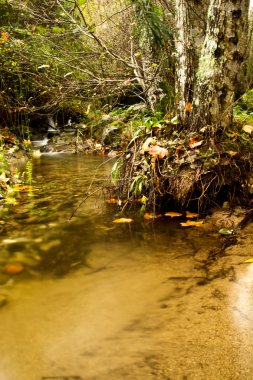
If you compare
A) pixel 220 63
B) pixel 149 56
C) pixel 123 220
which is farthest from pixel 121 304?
pixel 149 56

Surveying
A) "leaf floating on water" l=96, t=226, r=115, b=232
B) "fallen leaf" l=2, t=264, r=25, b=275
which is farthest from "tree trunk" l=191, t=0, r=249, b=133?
"fallen leaf" l=2, t=264, r=25, b=275

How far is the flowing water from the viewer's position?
1.31 metres

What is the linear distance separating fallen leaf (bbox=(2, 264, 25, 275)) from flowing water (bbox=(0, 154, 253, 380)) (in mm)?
13

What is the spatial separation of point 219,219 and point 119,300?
1304 mm

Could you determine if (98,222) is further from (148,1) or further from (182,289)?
(148,1)

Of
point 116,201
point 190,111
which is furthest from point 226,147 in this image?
point 116,201

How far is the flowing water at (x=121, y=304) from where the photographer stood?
4.30ft

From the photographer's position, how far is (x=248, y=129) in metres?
3.02

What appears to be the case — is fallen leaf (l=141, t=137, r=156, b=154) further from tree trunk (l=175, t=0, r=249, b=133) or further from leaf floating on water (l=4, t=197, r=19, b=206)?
leaf floating on water (l=4, t=197, r=19, b=206)

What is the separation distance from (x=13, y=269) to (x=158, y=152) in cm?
154

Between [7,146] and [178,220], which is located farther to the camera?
[7,146]

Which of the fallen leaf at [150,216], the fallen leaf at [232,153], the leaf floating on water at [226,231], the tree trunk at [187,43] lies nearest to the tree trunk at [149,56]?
the tree trunk at [187,43]

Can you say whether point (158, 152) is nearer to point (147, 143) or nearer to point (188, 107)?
point (147, 143)

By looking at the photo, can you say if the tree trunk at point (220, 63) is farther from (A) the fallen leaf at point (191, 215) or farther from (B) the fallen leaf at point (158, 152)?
(A) the fallen leaf at point (191, 215)
